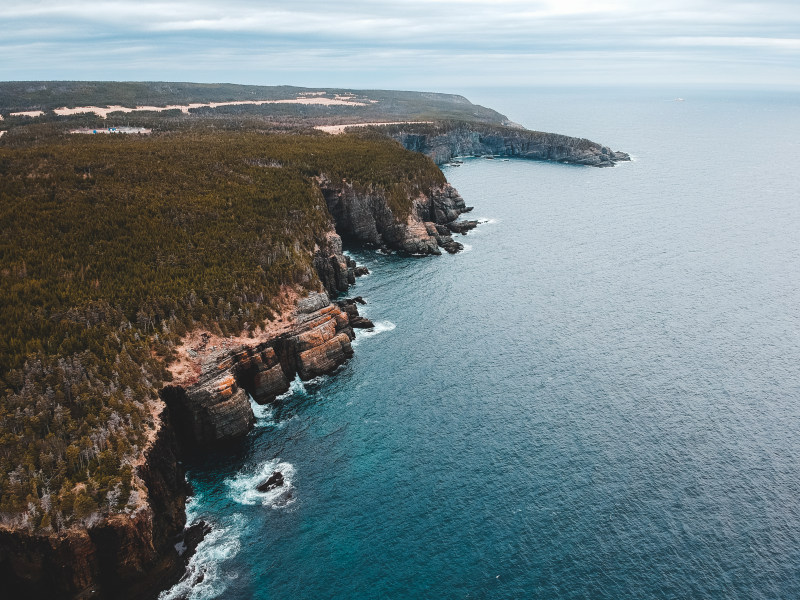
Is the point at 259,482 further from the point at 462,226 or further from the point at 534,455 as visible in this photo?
the point at 462,226

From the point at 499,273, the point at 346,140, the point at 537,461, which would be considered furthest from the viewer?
the point at 346,140

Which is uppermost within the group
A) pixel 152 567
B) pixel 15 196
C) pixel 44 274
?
pixel 15 196

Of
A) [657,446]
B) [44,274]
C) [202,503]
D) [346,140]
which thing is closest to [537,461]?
[657,446]

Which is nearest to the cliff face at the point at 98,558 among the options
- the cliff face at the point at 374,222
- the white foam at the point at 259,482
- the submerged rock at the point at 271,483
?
the white foam at the point at 259,482

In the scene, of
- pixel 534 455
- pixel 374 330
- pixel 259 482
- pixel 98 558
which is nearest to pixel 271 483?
pixel 259 482

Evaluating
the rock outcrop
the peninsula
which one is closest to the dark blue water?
the rock outcrop

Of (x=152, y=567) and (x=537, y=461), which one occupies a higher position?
(x=537, y=461)

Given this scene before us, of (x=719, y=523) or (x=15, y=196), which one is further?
(x=15, y=196)

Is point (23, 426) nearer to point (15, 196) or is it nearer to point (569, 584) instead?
point (569, 584)
